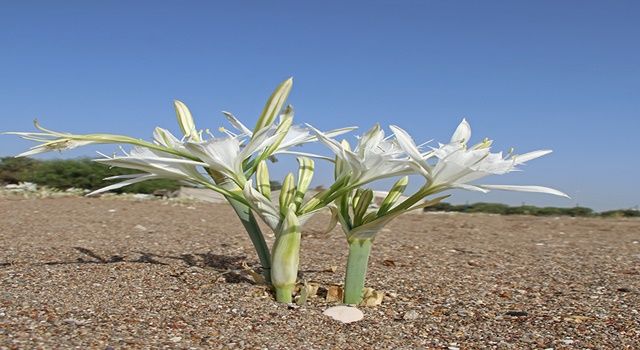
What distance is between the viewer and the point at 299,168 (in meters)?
2.86

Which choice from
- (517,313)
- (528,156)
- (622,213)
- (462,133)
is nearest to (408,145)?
(462,133)

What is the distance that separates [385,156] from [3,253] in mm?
2773

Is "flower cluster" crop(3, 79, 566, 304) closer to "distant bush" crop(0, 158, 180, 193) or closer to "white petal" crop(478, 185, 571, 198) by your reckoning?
"white petal" crop(478, 185, 571, 198)

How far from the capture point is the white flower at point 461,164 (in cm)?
246

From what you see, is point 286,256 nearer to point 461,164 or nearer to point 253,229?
point 253,229

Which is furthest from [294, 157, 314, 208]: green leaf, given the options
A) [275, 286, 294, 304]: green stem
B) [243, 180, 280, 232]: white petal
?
[275, 286, 294, 304]: green stem

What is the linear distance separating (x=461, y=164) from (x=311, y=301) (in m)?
0.92

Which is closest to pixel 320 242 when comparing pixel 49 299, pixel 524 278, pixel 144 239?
pixel 144 239

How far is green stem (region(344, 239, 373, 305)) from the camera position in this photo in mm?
2781

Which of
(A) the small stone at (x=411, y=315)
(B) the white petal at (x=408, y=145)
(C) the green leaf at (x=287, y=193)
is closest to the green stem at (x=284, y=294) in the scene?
(C) the green leaf at (x=287, y=193)

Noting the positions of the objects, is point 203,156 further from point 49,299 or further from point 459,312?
point 459,312

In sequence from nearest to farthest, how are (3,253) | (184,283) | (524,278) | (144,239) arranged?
(184,283) < (524,278) < (3,253) < (144,239)

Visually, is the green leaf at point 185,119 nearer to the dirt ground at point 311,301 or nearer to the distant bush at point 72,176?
the dirt ground at point 311,301

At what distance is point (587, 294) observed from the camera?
3320mm
